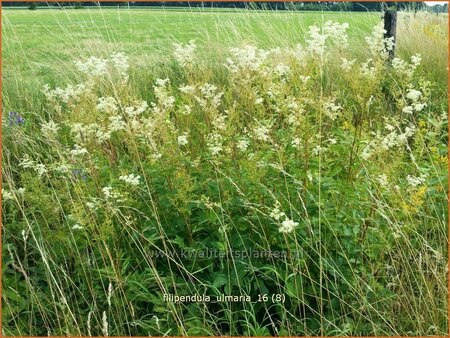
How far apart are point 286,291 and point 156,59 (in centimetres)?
495

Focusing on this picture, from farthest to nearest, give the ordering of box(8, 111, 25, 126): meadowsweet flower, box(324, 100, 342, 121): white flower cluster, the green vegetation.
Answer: box(8, 111, 25, 126): meadowsweet flower → box(324, 100, 342, 121): white flower cluster → the green vegetation

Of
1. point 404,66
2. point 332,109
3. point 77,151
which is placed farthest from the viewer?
point 404,66

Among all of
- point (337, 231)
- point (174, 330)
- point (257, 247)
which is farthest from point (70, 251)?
point (337, 231)

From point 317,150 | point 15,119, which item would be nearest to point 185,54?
point 317,150

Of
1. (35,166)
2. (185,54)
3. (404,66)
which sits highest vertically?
(185,54)

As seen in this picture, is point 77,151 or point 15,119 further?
point 15,119

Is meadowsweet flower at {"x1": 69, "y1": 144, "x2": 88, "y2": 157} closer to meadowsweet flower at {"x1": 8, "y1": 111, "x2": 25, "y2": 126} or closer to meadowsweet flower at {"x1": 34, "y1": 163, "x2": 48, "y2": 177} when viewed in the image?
meadowsweet flower at {"x1": 34, "y1": 163, "x2": 48, "y2": 177}

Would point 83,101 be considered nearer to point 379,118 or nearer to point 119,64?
point 119,64

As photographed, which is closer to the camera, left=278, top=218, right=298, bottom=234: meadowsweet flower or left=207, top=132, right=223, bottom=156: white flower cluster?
left=278, top=218, right=298, bottom=234: meadowsweet flower

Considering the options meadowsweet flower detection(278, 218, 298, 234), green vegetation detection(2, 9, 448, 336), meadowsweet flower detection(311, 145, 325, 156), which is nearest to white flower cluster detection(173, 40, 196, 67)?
green vegetation detection(2, 9, 448, 336)

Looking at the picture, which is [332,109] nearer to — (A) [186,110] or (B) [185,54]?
(A) [186,110]

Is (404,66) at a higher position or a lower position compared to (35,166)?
higher

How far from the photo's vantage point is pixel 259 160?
298cm

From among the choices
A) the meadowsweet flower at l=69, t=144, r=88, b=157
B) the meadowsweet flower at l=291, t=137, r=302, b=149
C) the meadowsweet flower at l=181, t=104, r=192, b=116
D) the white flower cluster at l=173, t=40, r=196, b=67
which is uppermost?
the white flower cluster at l=173, t=40, r=196, b=67
